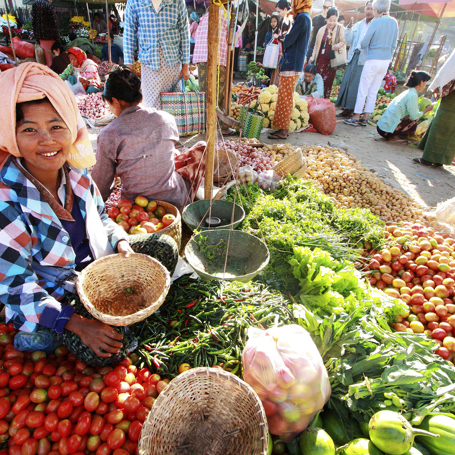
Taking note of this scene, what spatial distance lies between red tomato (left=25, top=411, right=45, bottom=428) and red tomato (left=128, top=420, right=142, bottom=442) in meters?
0.36

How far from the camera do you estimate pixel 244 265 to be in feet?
7.54

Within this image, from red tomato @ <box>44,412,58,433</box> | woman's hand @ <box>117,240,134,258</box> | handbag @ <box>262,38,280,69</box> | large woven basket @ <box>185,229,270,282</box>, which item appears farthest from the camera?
handbag @ <box>262,38,280,69</box>

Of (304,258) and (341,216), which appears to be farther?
(341,216)

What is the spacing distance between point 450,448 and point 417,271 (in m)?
1.51

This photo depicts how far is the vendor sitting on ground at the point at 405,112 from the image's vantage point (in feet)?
19.6

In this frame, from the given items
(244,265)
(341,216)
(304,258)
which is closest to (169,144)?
(244,265)

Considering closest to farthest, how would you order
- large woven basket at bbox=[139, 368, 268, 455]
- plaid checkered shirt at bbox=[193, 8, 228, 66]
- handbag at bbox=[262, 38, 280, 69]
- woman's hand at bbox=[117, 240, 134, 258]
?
1. large woven basket at bbox=[139, 368, 268, 455]
2. woman's hand at bbox=[117, 240, 134, 258]
3. plaid checkered shirt at bbox=[193, 8, 228, 66]
4. handbag at bbox=[262, 38, 280, 69]

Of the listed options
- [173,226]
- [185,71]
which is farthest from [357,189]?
[185,71]

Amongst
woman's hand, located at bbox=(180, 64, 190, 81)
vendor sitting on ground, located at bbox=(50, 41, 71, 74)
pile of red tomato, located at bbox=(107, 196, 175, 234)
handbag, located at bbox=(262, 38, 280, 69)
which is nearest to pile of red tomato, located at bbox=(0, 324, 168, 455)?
pile of red tomato, located at bbox=(107, 196, 175, 234)

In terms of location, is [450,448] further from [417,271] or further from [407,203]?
[407,203]

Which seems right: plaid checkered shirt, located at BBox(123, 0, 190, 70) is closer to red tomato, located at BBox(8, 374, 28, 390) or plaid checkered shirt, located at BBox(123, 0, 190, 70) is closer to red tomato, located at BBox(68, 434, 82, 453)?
red tomato, located at BBox(8, 374, 28, 390)

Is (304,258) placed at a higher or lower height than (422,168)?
higher

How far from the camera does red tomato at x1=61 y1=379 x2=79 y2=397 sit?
1.37 m

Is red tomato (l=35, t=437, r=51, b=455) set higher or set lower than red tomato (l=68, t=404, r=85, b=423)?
lower
